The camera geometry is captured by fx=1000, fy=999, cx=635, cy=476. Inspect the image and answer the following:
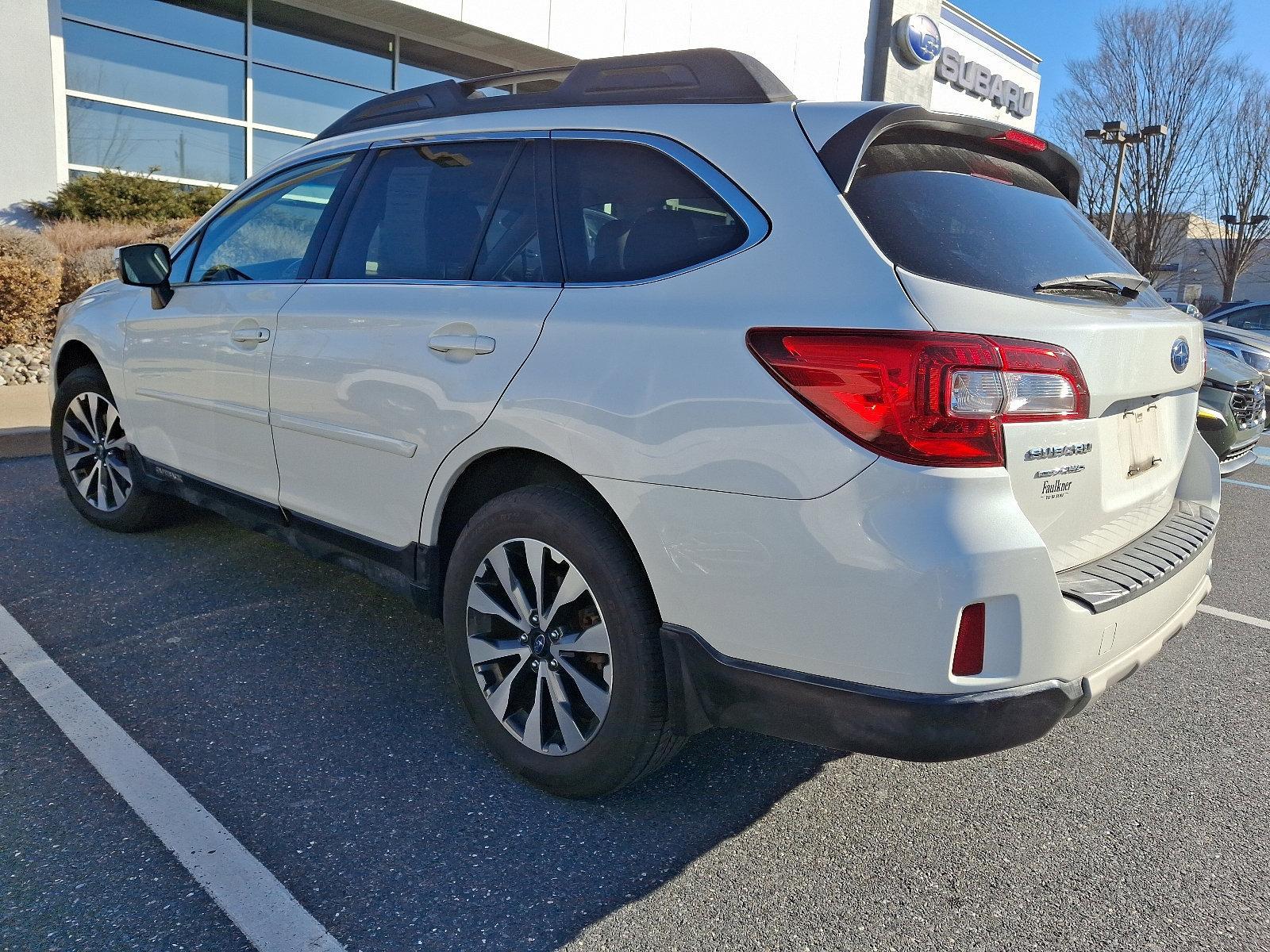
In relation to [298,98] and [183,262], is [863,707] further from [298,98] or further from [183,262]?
[298,98]

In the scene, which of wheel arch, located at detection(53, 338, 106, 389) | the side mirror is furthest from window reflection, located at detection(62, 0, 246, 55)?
the side mirror

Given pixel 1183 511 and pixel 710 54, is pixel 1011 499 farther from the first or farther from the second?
pixel 710 54

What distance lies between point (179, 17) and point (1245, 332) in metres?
13.7

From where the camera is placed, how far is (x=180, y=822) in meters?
2.45

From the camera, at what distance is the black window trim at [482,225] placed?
2740 millimetres

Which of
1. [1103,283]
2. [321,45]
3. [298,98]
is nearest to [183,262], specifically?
[1103,283]

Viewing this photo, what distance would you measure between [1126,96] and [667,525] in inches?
1172

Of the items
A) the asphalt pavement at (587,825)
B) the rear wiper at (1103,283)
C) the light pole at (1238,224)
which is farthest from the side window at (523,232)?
the light pole at (1238,224)

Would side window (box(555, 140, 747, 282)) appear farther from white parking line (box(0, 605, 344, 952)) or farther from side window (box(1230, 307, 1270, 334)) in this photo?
side window (box(1230, 307, 1270, 334))

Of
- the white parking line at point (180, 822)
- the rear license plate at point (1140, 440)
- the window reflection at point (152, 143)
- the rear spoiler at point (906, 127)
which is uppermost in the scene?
the window reflection at point (152, 143)

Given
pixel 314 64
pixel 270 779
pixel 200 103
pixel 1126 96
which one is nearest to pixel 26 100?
pixel 200 103

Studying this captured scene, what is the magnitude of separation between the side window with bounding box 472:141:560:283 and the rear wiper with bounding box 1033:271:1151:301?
4.04 ft

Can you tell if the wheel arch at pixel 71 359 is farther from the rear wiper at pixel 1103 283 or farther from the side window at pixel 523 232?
the rear wiper at pixel 1103 283

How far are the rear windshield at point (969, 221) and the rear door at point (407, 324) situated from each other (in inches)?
33.6
